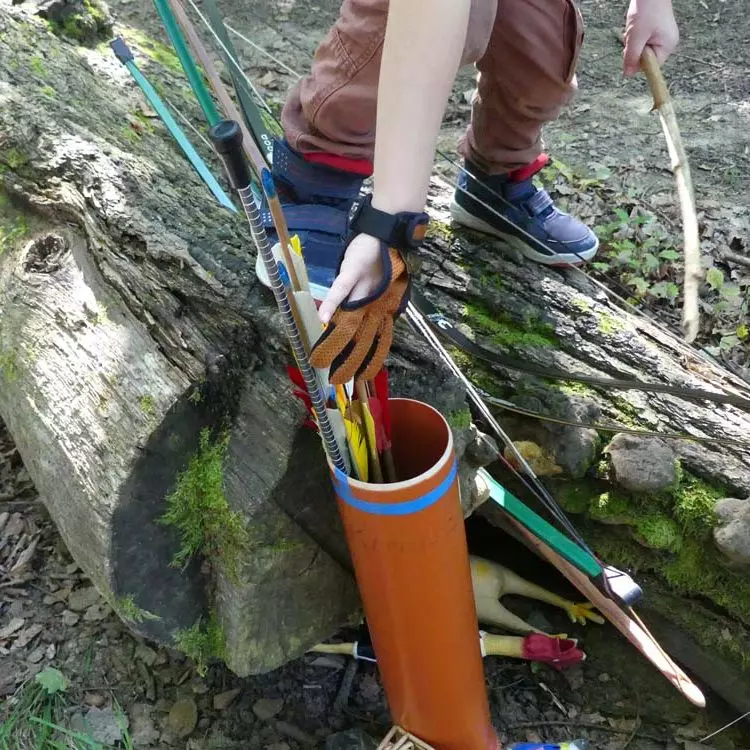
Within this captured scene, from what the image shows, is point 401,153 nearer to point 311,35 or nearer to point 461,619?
point 461,619

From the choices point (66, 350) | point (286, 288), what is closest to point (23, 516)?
point (66, 350)

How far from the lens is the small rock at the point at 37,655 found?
4.53 ft

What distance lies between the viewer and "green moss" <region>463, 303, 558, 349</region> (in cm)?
146

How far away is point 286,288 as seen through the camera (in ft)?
2.84

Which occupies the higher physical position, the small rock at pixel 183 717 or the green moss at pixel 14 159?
the green moss at pixel 14 159

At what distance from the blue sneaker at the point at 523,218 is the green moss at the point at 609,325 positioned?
0.60 ft

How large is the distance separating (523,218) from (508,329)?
0.98 ft

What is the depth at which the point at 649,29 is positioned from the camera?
1278mm

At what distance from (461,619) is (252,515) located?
35 cm

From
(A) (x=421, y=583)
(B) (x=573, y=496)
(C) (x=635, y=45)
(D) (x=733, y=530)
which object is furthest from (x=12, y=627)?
(C) (x=635, y=45)

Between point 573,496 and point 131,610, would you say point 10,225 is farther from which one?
point 573,496

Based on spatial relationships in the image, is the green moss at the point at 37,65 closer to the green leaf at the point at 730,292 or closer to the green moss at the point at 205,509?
the green moss at the point at 205,509

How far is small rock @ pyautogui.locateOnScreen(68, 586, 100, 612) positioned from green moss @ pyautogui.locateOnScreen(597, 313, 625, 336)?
45.3 inches

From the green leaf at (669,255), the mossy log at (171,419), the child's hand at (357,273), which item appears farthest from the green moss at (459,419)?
the green leaf at (669,255)
